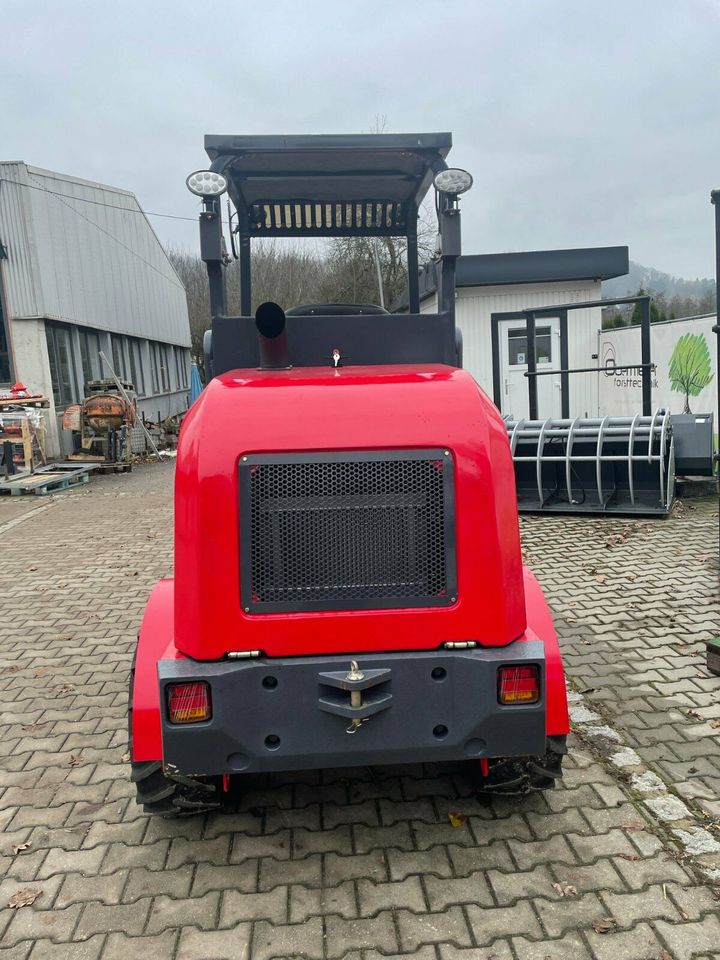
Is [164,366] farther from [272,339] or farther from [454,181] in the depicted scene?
[272,339]

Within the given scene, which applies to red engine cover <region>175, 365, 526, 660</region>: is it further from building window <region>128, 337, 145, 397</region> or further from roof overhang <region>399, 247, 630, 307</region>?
building window <region>128, 337, 145, 397</region>

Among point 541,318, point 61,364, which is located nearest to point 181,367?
point 61,364

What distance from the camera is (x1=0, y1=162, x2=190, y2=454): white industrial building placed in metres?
15.7

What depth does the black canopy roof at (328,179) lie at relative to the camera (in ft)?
12.4

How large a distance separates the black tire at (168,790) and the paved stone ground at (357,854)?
6.3 inches

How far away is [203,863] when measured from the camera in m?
2.88

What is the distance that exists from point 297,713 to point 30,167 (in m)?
16.7

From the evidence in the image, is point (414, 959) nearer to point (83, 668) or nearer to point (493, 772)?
point (493, 772)

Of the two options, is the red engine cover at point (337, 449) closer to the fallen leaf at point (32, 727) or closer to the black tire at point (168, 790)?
the black tire at point (168, 790)

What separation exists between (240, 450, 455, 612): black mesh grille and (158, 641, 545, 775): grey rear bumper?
0.71 ft

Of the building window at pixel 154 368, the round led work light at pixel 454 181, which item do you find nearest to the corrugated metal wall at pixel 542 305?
the round led work light at pixel 454 181

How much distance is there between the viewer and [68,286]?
17.4 meters

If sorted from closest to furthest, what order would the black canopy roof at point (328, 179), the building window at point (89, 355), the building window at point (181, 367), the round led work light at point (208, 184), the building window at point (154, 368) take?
1. the round led work light at point (208, 184)
2. the black canopy roof at point (328, 179)
3. the building window at point (89, 355)
4. the building window at point (154, 368)
5. the building window at point (181, 367)

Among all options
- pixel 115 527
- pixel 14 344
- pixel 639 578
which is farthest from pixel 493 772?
pixel 14 344
